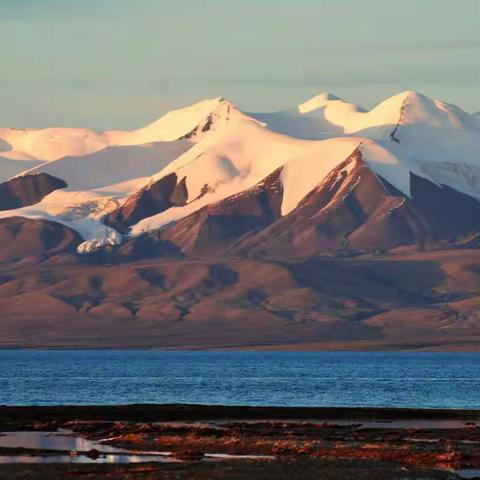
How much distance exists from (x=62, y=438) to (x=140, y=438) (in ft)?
12.3

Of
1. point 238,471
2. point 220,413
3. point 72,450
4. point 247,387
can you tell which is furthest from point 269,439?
point 247,387

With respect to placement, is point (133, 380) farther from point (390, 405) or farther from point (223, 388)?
point (390, 405)

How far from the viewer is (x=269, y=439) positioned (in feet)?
263

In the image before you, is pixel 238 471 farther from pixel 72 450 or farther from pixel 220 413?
pixel 220 413

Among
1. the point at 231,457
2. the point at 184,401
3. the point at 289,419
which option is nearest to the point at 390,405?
the point at 184,401

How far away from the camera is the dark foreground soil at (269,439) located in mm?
66125

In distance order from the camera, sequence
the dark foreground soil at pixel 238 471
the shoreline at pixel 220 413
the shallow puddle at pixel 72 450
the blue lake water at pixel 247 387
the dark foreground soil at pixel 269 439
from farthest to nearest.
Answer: the blue lake water at pixel 247 387 → the shoreline at pixel 220 413 → the shallow puddle at pixel 72 450 → the dark foreground soil at pixel 269 439 → the dark foreground soil at pixel 238 471

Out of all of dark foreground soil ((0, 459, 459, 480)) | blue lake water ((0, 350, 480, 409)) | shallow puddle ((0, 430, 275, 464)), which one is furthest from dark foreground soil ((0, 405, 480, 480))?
blue lake water ((0, 350, 480, 409))

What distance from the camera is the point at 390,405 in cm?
11681

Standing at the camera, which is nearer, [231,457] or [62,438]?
[231,457]

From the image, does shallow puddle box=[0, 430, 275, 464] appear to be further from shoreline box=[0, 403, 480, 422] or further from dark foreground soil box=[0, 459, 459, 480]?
shoreline box=[0, 403, 480, 422]

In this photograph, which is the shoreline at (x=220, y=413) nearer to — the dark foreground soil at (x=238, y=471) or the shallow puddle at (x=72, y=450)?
the shallow puddle at (x=72, y=450)

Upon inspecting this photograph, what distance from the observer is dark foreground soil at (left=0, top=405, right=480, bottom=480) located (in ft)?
217

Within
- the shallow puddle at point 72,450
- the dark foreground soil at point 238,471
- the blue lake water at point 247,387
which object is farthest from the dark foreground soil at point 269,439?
the blue lake water at point 247,387
